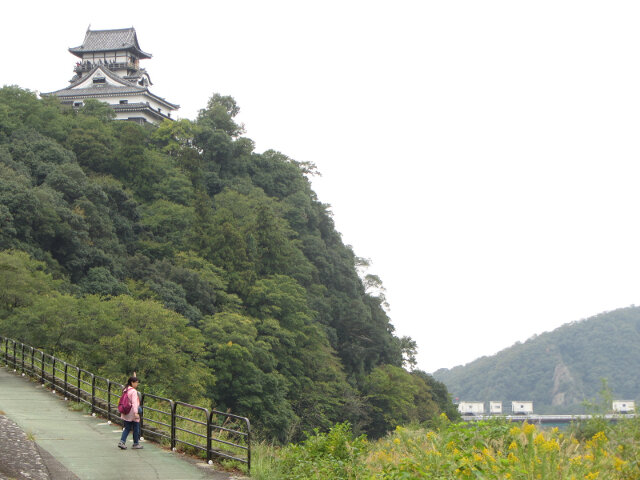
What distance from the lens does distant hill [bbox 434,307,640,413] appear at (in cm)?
12419

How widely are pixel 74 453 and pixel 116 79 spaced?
207ft

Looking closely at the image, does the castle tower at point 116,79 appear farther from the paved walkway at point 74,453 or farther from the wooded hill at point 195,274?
the paved walkway at point 74,453

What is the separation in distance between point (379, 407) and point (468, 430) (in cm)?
4136

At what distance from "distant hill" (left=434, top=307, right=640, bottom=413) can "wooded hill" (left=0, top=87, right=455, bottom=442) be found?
2956 inches

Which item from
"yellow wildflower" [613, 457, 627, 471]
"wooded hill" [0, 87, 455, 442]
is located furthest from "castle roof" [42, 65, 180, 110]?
"yellow wildflower" [613, 457, 627, 471]

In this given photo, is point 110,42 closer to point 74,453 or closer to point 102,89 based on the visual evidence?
point 102,89

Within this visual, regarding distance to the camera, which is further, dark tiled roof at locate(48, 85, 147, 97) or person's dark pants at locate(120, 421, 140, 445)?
dark tiled roof at locate(48, 85, 147, 97)

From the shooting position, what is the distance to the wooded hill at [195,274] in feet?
90.7

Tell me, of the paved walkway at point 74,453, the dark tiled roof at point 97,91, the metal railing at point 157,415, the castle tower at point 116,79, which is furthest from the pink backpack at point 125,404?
the dark tiled roof at point 97,91

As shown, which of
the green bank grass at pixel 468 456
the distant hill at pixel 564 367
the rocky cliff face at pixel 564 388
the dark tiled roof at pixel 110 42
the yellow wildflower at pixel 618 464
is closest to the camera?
the green bank grass at pixel 468 456

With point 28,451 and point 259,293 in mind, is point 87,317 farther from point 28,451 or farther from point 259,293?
point 259,293

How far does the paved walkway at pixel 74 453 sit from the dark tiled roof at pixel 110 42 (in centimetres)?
6422

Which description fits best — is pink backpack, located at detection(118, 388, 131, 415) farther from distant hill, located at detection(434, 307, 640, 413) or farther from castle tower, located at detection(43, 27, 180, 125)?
distant hill, located at detection(434, 307, 640, 413)

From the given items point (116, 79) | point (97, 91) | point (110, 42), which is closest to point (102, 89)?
point (97, 91)
